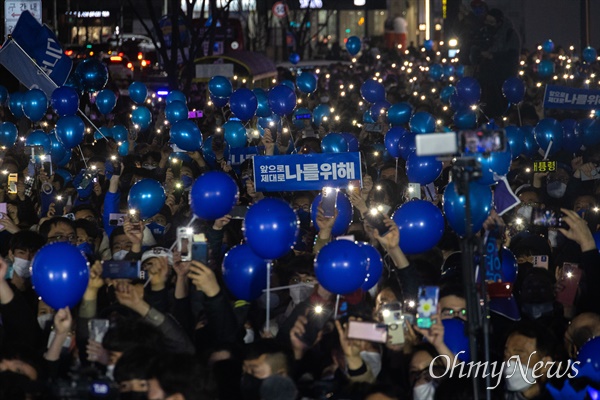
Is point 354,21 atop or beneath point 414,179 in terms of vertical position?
atop

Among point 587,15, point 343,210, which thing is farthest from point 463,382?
point 587,15

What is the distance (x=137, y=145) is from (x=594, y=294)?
8.64 m

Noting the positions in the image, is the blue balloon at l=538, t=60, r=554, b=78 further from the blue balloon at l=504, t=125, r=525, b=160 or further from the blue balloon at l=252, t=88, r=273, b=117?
the blue balloon at l=504, t=125, r=525, b=160

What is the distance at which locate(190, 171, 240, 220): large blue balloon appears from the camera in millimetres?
7594

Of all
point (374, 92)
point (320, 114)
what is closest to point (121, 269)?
point (320, 114)

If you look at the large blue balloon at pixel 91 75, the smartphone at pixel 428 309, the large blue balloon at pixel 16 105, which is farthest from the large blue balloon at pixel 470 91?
the smartphone at pixel 428 309

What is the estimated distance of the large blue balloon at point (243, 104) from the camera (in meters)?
14.1

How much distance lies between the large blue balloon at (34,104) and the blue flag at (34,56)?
361 millimetres

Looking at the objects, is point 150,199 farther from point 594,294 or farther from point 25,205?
point 594,294

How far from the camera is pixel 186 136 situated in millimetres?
12641

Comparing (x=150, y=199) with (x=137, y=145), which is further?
(x=137, y=145)

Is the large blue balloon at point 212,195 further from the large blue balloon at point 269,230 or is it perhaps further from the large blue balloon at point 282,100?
the large blue balloon at point 282,100

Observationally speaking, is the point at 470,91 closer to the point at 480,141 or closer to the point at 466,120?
the point at 466,120

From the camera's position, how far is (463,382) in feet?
18.9
